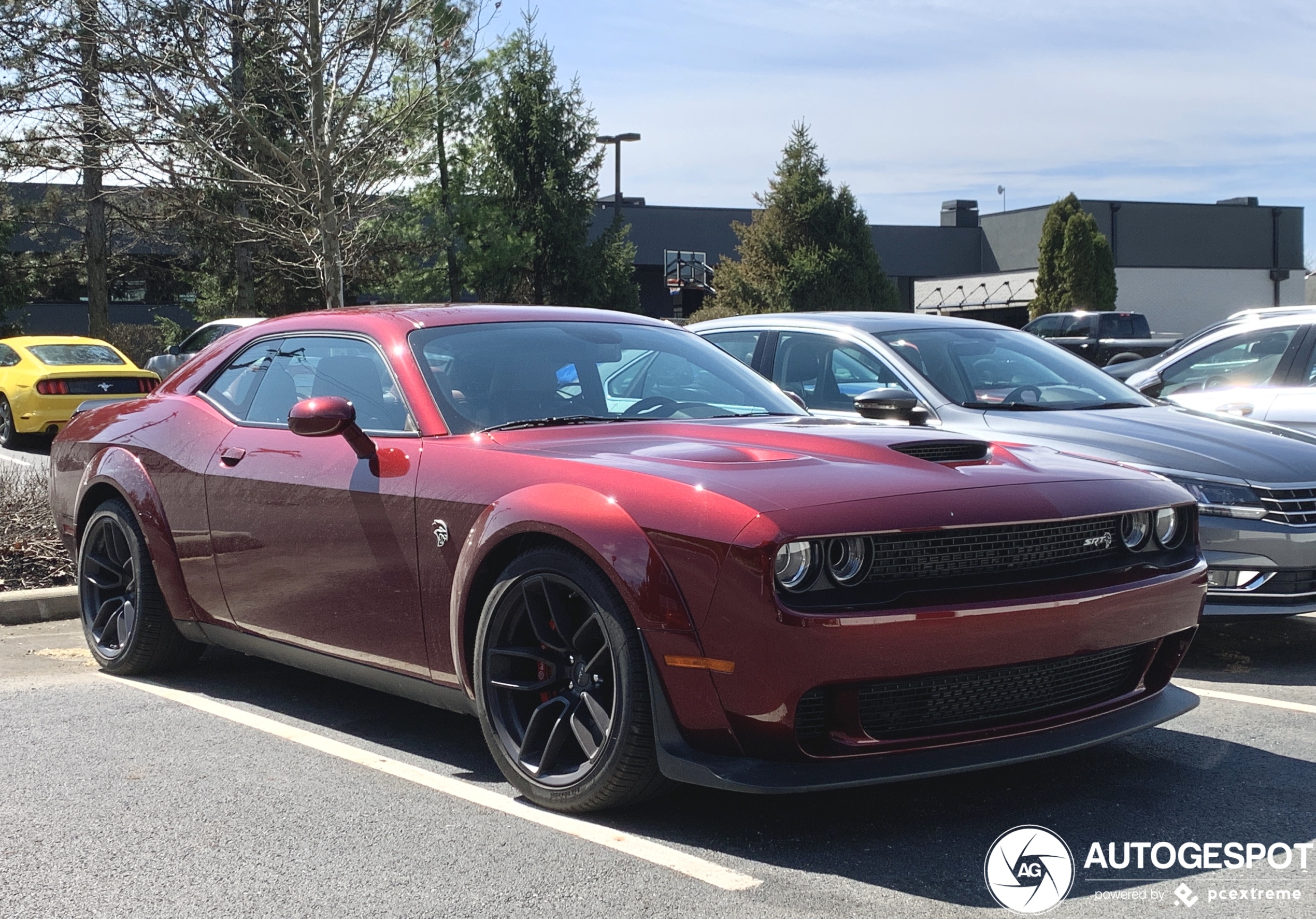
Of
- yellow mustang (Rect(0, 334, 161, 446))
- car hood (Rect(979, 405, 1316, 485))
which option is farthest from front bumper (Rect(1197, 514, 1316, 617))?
yellow mustang (Rect(0, 334, 161, 446))

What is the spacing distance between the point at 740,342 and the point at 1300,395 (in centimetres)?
345

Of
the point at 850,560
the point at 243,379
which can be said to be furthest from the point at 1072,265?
the point at 850,560

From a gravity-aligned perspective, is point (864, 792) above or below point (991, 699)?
below

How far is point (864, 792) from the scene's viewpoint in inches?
157

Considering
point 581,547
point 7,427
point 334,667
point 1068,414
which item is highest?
point 1068,414

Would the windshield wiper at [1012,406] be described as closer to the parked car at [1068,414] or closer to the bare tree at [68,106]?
the parked car at [1068,414]

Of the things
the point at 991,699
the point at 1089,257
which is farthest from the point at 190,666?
the point at 1089,257

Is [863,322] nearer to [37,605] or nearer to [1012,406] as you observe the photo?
[1012,406]

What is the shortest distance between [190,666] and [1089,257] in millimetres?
40894

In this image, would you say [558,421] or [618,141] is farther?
[618,141]

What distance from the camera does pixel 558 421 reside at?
14.8 feet

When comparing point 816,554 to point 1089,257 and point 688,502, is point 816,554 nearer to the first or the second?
point 688,502

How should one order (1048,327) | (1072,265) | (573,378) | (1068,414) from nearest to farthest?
(573,378), (1068,414), (1048,327), (1072,265)

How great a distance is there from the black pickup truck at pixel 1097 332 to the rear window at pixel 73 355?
715 inches
